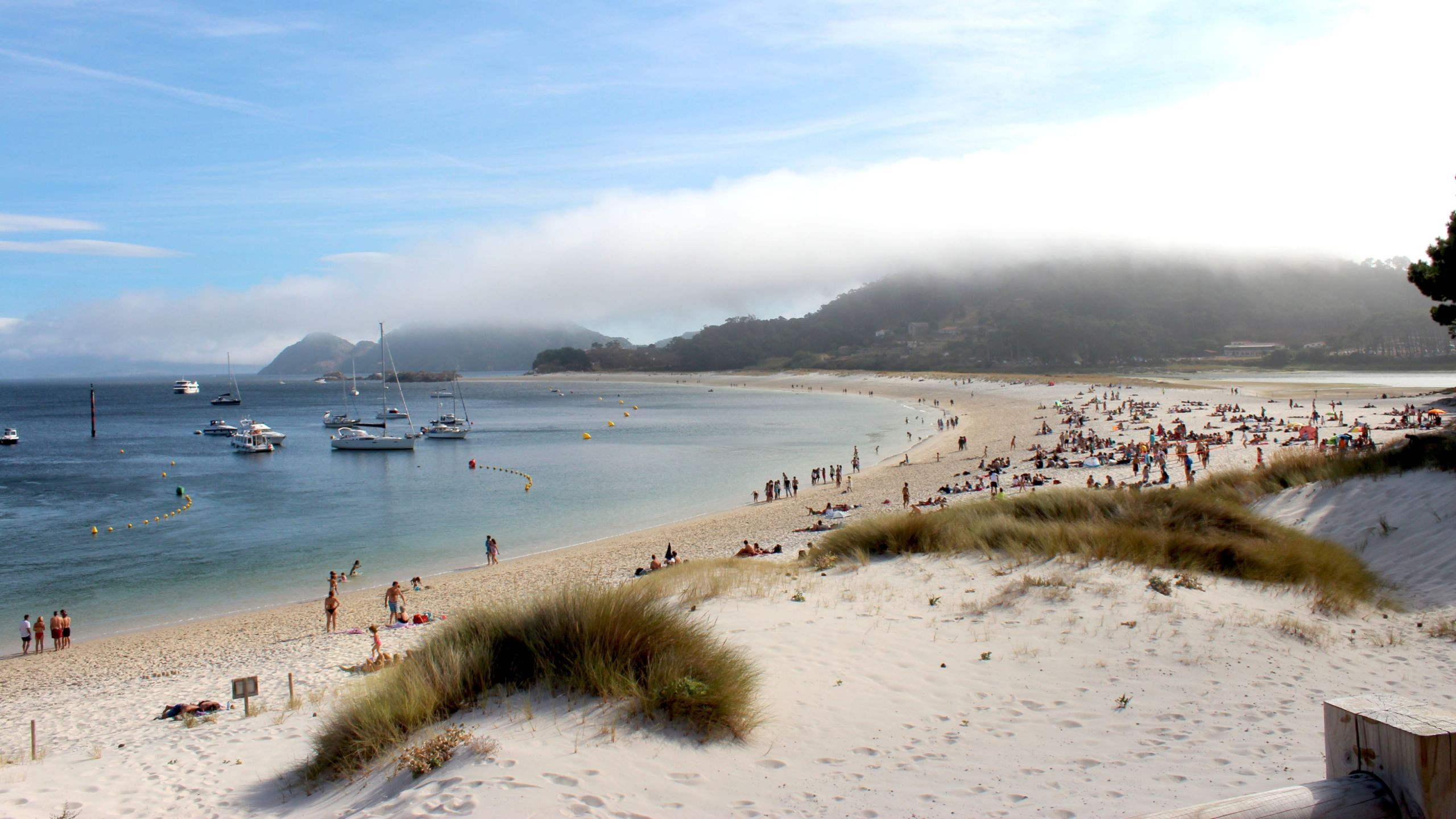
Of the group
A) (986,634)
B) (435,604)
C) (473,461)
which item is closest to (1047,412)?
(473,461)

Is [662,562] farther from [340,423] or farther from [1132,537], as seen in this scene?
[340,423]

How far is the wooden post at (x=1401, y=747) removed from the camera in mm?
1865

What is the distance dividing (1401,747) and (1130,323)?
161525mm

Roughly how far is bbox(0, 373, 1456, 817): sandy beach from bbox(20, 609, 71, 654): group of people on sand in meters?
4.14

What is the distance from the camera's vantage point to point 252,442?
56.4 m

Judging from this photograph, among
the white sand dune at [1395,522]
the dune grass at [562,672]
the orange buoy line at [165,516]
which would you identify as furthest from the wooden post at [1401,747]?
the orange buoy line at [165,516]

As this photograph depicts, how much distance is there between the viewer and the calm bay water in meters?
21.5

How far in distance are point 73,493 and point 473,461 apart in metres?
17.8

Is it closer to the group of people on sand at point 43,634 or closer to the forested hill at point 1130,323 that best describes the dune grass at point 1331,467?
the group of people on sand at point 43,634

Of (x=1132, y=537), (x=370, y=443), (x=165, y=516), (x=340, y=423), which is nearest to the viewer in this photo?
(x=1132, y=537)

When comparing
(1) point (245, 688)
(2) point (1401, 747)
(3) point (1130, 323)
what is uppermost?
(3) point (1130, 323)

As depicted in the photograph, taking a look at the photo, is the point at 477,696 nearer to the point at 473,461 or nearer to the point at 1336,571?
the point at 1336,571

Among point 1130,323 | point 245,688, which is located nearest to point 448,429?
point 245,688

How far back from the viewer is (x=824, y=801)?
428cm
